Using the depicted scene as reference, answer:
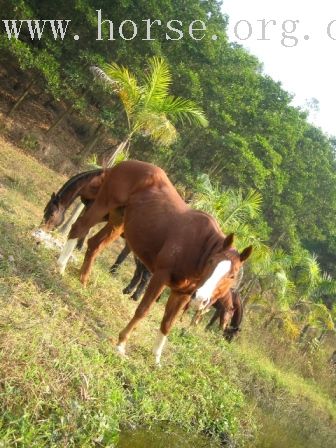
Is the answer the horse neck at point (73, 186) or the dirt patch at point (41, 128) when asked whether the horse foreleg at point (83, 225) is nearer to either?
the horse neck at point (73, 186)

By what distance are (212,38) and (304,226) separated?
39.0ft

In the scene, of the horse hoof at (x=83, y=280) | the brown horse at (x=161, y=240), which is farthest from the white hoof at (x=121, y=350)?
the horse hoof at (x=83, y=280)

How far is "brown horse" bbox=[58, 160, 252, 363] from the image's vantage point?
5.71m

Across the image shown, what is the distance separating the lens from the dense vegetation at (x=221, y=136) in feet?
58.5

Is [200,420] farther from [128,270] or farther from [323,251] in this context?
[323,251]

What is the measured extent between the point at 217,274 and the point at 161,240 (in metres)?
1.32

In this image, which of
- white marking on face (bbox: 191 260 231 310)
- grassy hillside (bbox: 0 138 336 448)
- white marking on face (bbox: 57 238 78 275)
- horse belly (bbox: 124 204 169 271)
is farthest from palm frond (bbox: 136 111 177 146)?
white marking on face (bbox: 191 260 231 310)

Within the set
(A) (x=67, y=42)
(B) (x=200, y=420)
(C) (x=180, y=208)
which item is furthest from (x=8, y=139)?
(B) (x=200, y=420)

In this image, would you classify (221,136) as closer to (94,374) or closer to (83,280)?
(83,280)

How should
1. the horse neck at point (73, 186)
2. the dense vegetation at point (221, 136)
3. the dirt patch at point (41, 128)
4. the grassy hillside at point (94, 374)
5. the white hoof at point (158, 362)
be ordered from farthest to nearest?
the dirt patch at point (41, 128) → the dense vegetation at point (221, 136) → the horse neck at point (73, 186) → the white hoof at point (158, 362) → the grassy hillside at point (94, 374)

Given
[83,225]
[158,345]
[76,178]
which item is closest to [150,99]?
[76,178]

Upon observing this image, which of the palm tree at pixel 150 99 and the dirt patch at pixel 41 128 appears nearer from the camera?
the palm tree at pixel 150 99

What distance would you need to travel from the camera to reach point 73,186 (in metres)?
8.21

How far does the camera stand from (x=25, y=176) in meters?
15.9
